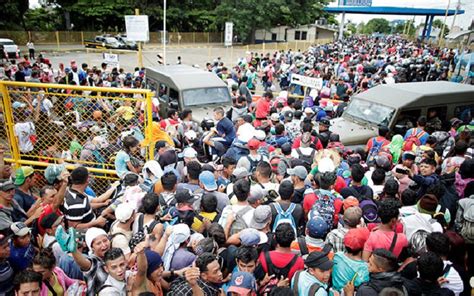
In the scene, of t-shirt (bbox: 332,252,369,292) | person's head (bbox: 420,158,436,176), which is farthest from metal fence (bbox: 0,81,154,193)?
person's head (bbox: 420,158,436,176)

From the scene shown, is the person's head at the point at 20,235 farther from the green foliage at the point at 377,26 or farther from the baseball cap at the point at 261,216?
the green foliage at the point at 377,26

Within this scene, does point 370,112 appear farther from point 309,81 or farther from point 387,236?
point 387,236

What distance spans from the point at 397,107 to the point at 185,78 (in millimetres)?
5405

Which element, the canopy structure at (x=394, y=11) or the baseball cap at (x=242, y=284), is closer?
the baseball cap at (x=242, y=284)

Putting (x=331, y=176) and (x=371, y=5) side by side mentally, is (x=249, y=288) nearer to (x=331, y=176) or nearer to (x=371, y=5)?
(x=331, y=176)

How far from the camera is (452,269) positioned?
302 centimetres

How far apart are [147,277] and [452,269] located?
263 cm

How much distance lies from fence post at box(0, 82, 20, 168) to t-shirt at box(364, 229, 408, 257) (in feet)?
16.3

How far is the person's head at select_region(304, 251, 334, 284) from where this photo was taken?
2.79 m

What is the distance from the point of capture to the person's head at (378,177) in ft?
15.7

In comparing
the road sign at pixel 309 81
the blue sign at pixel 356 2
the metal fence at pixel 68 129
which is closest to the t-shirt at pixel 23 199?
the metal fence at pixel 68 129

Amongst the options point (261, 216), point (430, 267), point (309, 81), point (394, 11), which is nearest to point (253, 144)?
point (261, 216)

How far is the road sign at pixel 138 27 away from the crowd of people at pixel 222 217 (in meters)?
7.20

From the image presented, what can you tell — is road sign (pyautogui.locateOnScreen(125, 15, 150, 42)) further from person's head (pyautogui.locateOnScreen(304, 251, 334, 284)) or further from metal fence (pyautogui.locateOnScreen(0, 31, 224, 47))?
metal fence (pyautogui.locateOnScreen(0, 31, 224, 47))
